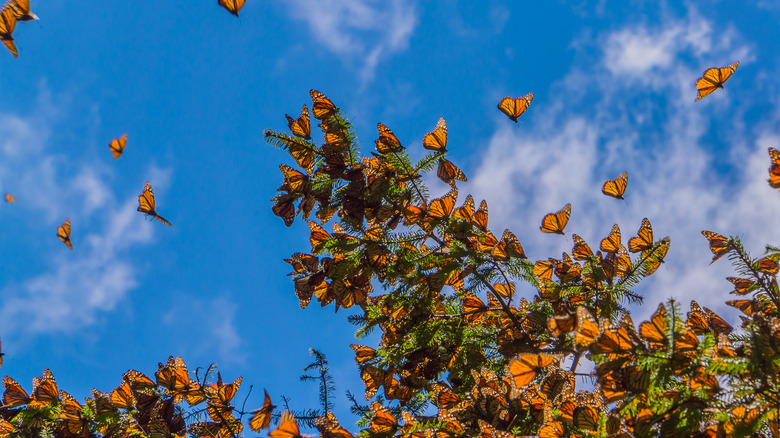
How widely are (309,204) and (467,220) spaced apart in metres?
0.82

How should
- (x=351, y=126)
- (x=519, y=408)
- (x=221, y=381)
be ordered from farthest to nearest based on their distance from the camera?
(x=221, y=381)
(x=351, y=126)
(x=519, y=408)

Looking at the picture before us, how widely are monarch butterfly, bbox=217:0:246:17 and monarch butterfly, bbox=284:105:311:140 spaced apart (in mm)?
1053

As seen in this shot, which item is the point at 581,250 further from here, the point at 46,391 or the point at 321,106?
the point at 46,391

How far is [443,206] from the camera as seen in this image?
2.30 metres

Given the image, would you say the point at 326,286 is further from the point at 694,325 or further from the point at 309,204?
the point at 694,325

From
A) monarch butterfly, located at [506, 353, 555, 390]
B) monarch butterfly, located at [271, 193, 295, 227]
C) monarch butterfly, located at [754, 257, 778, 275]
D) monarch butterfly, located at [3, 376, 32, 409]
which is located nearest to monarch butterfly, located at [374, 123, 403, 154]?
monarch butterfly, located at [271, 193, 295, 227]

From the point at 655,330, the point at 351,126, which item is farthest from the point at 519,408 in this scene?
the point at 351,126

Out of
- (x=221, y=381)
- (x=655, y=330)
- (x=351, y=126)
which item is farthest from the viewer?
(x=221, y=381)

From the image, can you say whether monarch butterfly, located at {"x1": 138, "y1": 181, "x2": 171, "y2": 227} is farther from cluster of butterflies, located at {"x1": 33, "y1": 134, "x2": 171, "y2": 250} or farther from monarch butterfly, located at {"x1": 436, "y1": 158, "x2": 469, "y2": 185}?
monarch butterfly, located at {"x1": 436, "y1": 158, "x2": 469, "y2": 185}

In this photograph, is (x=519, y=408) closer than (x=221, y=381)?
Yes

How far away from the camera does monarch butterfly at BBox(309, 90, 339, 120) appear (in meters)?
2.28

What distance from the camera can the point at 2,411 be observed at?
2656mm

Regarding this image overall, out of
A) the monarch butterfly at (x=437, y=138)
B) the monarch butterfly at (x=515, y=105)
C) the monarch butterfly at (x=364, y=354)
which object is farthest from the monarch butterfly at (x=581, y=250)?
the monarch butterfly at (x=364, y=354)

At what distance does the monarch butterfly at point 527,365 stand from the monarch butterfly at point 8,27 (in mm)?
3446
